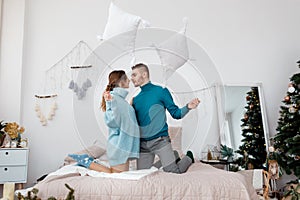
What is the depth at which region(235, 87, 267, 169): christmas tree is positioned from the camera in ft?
12.0

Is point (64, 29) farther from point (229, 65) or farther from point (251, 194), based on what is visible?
point (251, 194)

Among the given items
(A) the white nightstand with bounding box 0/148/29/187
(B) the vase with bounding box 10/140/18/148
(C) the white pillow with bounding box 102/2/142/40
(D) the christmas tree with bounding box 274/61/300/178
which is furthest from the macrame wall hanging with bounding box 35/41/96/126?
(D) the christmas tree with bounding box 274/61/300/178

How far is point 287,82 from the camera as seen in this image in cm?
403

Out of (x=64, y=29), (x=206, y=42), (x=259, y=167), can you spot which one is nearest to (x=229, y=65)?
(x=206, y=42)

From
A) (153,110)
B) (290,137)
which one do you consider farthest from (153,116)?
(290,137)

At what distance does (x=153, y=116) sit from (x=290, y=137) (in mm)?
2173

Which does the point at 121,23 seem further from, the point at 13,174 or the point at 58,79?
the point at 13,174

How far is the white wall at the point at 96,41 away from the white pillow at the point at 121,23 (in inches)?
55.2

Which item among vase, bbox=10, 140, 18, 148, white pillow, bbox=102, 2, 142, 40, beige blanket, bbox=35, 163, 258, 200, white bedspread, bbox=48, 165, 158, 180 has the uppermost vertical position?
white pillow, bbox=102, 2, 142, 40

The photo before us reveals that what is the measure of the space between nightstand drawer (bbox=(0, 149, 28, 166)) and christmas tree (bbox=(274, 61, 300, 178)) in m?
2.68

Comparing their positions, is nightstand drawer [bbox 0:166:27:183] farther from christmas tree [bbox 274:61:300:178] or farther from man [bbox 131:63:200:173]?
christmas tree [bbox 274:61:300:178]

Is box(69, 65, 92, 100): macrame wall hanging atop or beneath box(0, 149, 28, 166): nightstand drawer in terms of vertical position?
atop

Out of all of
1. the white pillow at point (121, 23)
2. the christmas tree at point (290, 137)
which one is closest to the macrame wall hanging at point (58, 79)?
the white pillow at point (121, 23)

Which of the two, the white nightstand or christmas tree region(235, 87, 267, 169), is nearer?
the white nightstand
